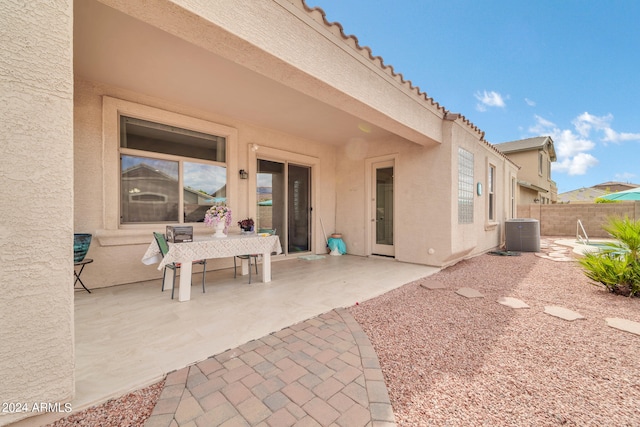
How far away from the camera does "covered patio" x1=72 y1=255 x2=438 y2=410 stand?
6.41 ft

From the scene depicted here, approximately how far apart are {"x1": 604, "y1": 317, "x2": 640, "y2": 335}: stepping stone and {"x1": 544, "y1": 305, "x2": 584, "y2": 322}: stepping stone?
239 mm

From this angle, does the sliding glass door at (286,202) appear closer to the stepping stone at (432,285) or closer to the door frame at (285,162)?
the door frame at (285,162)

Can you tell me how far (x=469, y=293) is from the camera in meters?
3.92

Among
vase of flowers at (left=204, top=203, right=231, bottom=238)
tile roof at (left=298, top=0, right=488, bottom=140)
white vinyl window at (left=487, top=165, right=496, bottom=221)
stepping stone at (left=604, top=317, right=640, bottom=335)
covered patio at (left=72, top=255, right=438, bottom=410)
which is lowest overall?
stepping stone at (left=604, top=317, right=640, bottom=335)

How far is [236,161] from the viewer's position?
18.4 feet

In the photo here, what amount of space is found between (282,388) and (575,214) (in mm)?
15725

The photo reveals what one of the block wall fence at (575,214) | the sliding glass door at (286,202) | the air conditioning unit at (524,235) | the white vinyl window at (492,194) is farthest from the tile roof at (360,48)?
the block wall fence at (575,214)

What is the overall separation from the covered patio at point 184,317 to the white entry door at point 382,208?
1.69 meters

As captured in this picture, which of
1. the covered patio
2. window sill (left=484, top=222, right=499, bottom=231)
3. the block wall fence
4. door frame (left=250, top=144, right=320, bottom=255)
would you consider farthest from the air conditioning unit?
door frame (left=250, top=144, right=320, bottom=255)

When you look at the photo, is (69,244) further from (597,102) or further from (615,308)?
(597,102)

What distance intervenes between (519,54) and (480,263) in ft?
31.9

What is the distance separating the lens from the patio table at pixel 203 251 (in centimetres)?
346

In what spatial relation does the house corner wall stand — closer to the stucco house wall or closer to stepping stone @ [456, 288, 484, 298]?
the stucco house wall

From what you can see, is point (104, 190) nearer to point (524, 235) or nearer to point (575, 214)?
point (524, 235)
